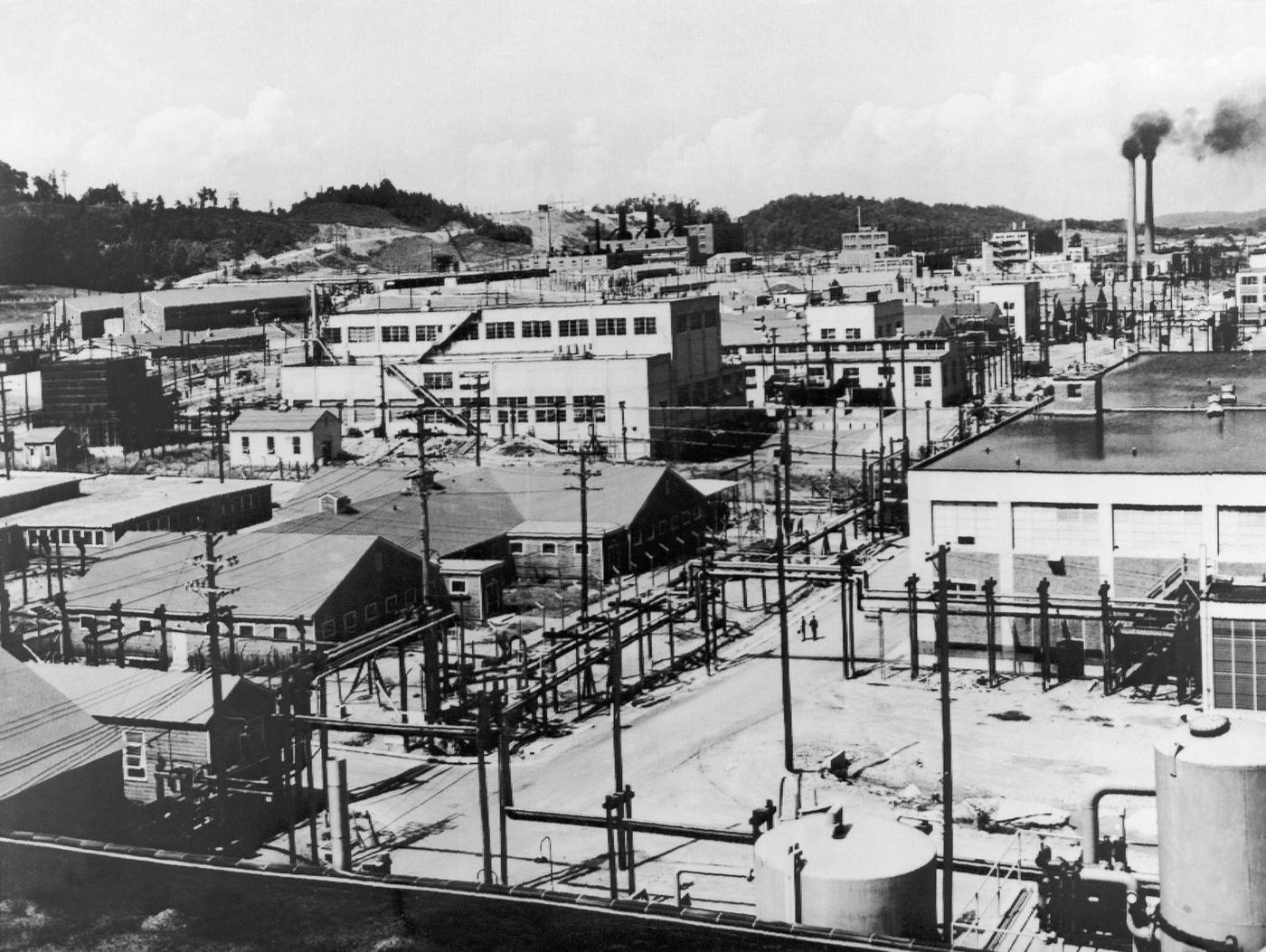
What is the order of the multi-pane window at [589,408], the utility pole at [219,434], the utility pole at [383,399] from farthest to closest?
the utility pole at [383,399] < the multi-pane window at [589,408] < the utility pole at [219,434]

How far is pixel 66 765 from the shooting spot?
52.8 ft

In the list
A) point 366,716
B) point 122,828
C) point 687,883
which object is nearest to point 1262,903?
point 687,883

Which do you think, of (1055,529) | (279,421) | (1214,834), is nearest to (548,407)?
(279,421)

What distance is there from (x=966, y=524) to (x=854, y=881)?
1222cm

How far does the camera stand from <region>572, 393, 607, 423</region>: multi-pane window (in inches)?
1740

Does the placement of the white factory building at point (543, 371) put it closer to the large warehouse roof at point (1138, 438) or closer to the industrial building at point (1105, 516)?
the large warehouse roof at point (1138, 438)

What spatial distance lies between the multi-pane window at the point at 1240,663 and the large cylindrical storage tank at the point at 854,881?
7.85 metres

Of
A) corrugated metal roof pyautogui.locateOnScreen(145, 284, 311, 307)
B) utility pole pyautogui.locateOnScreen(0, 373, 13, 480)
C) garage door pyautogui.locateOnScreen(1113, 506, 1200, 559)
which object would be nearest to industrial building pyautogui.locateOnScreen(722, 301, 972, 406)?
utility pole pyautogui.locateOnScreen(0, 373, 13, 480)

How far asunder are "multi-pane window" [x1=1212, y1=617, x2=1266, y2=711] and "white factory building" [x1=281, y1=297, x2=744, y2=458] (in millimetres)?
25288

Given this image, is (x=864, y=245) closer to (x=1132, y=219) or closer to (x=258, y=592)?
(x=1132, y=219)

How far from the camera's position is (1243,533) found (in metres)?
21.3

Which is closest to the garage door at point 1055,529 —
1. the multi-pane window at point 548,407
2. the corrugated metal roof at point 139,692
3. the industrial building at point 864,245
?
the corrugated metal roof at point 139,692

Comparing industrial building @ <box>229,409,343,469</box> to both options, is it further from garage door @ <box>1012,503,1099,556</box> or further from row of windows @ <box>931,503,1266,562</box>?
garage door @ <box>1012,503,1099,556</box>

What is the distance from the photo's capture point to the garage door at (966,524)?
74.8ft
